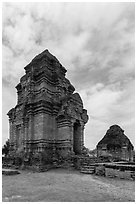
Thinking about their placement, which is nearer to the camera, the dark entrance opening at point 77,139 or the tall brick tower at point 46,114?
the tall brick tower at point 46,114

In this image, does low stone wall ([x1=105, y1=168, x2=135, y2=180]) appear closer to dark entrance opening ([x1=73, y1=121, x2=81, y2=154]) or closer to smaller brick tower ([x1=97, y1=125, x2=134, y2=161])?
dark entrance opening ([x1=73, y1=121, x2=81, y2=154])

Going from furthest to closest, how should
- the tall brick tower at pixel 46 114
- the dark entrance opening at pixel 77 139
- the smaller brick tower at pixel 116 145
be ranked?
the smaller brick tower at pixel 116 145 → the dark entrance opening at pixel 77 139 → the tall brick tower at pixel 46 114

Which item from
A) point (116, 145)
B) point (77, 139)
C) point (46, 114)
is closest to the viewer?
point (46, 114)

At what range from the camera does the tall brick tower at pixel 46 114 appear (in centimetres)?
1436

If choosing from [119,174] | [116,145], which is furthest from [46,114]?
[116,145]

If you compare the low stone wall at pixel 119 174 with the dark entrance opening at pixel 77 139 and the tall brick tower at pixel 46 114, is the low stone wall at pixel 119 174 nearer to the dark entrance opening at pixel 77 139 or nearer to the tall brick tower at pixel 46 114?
the tall brick tower at pixel 46 114

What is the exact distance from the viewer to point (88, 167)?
11.6 metres

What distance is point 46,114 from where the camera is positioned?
48.0 ft

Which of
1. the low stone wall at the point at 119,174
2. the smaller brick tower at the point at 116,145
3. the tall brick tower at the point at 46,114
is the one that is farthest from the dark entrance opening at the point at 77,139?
the low stone wall at the point at 119,174

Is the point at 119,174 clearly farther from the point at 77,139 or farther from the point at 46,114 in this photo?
the point at 77,139

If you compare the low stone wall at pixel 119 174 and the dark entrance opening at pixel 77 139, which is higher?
the dark entrance opening at pixel 77 139

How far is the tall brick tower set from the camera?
14.4 m

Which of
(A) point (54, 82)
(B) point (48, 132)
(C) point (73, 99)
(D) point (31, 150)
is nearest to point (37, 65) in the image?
(A) point (54, 82)

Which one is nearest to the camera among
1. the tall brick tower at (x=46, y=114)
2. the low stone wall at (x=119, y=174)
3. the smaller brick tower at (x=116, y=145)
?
the low stone wall at (x=119, y=174)
